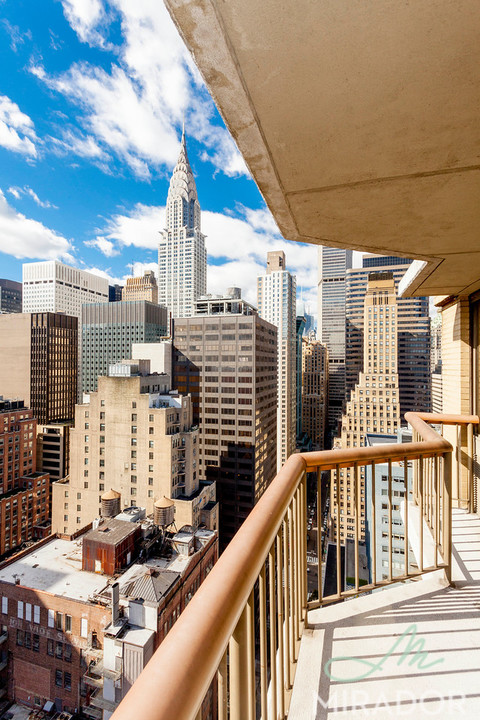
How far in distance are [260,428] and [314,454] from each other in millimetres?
48229

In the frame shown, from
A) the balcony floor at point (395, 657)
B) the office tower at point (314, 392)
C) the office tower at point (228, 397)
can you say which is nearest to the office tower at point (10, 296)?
the office tower at point (314, 392)

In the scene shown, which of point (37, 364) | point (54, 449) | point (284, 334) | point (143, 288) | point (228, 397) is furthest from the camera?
point (143, 288)

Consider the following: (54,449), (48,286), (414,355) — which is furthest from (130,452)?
(48,286)

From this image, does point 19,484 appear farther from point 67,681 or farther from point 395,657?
point 395,657

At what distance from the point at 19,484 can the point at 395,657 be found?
184ft

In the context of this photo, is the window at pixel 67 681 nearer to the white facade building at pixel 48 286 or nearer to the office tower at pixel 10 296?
the white facade building at pixel 48 286

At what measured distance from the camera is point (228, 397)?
48344 mm

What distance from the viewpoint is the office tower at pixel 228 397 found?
153 feet

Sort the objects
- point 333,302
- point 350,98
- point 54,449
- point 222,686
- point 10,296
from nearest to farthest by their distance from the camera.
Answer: point 222,686 < point 350,98 < point 54,449 < point 333,302 < point 10,296

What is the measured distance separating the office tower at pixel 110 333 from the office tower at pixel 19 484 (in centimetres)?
3512

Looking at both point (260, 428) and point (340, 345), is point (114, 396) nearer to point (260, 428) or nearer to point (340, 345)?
point (260, 428)

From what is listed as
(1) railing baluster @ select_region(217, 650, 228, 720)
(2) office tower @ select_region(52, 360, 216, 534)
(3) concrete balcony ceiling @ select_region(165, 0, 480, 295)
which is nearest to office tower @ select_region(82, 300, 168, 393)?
(2) office tower @ select_region(52, 360, 216, 534)

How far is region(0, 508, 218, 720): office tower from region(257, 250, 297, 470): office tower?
6131cm

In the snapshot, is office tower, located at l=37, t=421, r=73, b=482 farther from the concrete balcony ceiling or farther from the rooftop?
the concrete balcony ceiling
